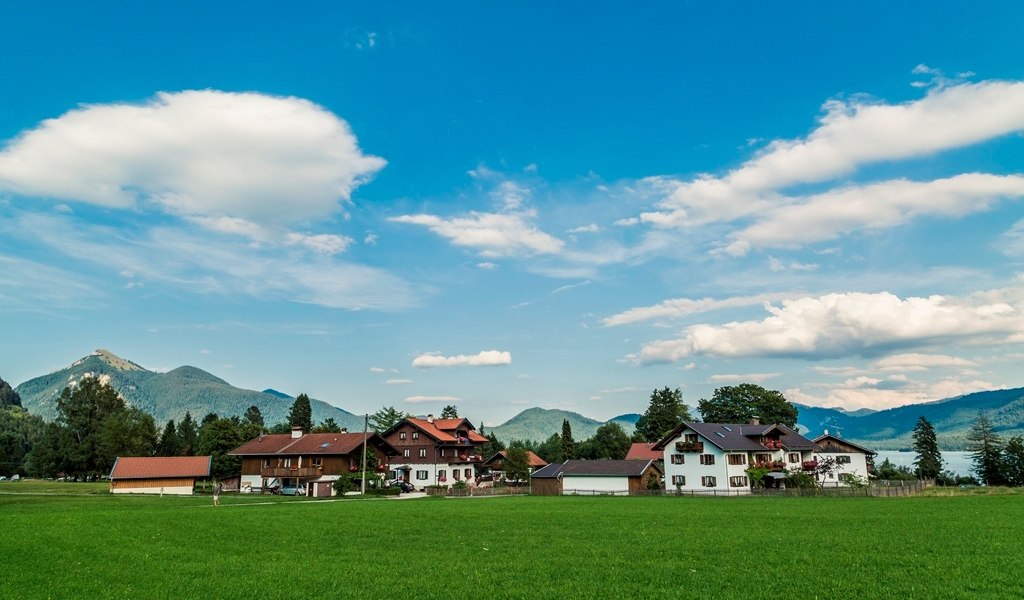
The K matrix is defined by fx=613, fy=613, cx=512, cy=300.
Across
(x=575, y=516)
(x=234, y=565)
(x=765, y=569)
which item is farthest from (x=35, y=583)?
(x=575, y=516)

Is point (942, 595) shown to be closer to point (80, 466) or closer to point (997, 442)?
point (997, 442)

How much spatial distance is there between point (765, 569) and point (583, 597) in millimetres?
6376

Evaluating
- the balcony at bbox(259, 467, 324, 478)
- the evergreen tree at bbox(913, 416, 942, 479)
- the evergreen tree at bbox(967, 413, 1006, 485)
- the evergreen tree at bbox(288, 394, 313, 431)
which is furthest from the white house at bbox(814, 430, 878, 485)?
the evergreen tree at bbox(288, 394, 313, 431)

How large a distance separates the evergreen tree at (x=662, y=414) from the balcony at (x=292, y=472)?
208 ft

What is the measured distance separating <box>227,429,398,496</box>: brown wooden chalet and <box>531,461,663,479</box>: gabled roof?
74.5 feet

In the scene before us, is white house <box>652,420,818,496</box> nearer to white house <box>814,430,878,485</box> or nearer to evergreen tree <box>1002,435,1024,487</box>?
white house <box>814,430,878,485</box>

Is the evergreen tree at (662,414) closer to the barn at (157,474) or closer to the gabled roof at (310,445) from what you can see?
the gabled roof at (310,445)

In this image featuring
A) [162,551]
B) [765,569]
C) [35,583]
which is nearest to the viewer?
[35,583]

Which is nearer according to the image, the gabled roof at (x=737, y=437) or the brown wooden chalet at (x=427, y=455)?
the gabled roof at (x=737, y=437)

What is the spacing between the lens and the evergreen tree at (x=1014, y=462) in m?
84.2

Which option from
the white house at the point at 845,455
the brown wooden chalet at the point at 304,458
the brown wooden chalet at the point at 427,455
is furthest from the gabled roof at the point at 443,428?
the white house at the point at 845,455

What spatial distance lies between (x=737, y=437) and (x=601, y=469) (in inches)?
673

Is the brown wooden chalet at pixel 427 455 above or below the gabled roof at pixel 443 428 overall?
below

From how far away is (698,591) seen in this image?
48.1 ft
